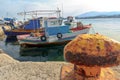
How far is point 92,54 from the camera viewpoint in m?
1.70

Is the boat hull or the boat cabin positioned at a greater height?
the boat cabin

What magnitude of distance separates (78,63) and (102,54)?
0.63 ft

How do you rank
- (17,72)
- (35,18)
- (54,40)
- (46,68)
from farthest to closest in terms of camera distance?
(35,18) → (54,40) → (46,68) → (17,72)

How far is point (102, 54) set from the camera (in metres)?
1.70

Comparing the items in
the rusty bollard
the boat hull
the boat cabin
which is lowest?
the boat hull

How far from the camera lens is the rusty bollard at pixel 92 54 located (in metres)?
1.71

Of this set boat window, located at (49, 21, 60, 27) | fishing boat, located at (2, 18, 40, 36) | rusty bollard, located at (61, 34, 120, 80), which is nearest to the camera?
rusty bollard, located at (61, 34, 120, 80)

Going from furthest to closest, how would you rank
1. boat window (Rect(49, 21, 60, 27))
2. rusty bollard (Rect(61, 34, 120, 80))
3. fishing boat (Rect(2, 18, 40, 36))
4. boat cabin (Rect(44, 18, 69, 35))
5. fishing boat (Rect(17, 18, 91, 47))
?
fishing boat (Rect(2, 18, 40, 36)) → boat window (Rect(49, 21, 60, 27)) → fishing boat (Rect(17, 18, 91, 47)) → boat cabin (Rect(44, 18, 69, 35)) → rusty bollard (Rect(61, 34, 120, 80))

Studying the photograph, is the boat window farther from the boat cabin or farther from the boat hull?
the boat hull

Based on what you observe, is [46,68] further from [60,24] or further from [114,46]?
[60,24]

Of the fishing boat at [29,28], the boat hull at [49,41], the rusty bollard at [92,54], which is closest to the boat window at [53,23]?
the boat hull at [49,41]

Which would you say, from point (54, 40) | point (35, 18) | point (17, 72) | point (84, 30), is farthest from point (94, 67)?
point (35, 18)

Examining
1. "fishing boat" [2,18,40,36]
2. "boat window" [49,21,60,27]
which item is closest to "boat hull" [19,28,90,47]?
"boat window" [49,21,60,27]

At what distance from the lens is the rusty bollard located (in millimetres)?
1705
